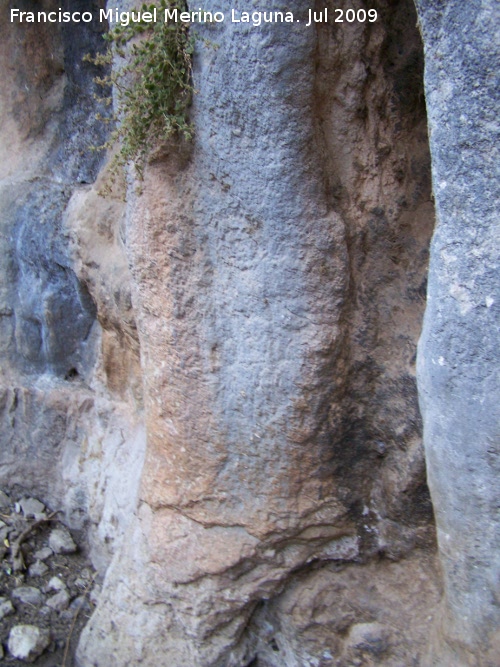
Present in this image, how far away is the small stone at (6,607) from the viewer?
6.95 feet

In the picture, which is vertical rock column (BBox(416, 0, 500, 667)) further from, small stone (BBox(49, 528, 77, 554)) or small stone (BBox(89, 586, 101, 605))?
small stone (BBox(49, 528, 77, 554))

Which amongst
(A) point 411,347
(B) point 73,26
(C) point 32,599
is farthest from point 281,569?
(B) point 73,26

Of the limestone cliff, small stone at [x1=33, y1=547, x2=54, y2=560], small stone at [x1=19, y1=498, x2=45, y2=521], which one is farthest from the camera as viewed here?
small stone at [x1=19, y1=498, x2=45, y2=521]

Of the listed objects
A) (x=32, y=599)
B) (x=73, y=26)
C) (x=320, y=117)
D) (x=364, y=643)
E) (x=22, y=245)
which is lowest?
(x=32, y=599)

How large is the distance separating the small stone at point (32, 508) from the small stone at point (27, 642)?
445 mm

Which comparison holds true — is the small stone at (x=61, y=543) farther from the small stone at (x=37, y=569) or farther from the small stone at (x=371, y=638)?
the small stone at (x=371, y=638)

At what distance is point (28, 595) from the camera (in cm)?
220

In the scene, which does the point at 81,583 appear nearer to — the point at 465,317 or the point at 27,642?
the point at 27,642

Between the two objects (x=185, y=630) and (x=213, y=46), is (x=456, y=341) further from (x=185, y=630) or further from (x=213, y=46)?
(x=185, y=630)

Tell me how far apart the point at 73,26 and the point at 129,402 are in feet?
3.90

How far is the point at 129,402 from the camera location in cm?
222

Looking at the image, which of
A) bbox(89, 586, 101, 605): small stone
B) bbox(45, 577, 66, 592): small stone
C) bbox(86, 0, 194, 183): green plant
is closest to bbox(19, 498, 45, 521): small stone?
bbox(45, 577, 66, 592): small stone

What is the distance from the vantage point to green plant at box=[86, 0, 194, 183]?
1.40 meters

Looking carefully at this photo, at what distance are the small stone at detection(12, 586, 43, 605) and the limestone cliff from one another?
0.36 metres
